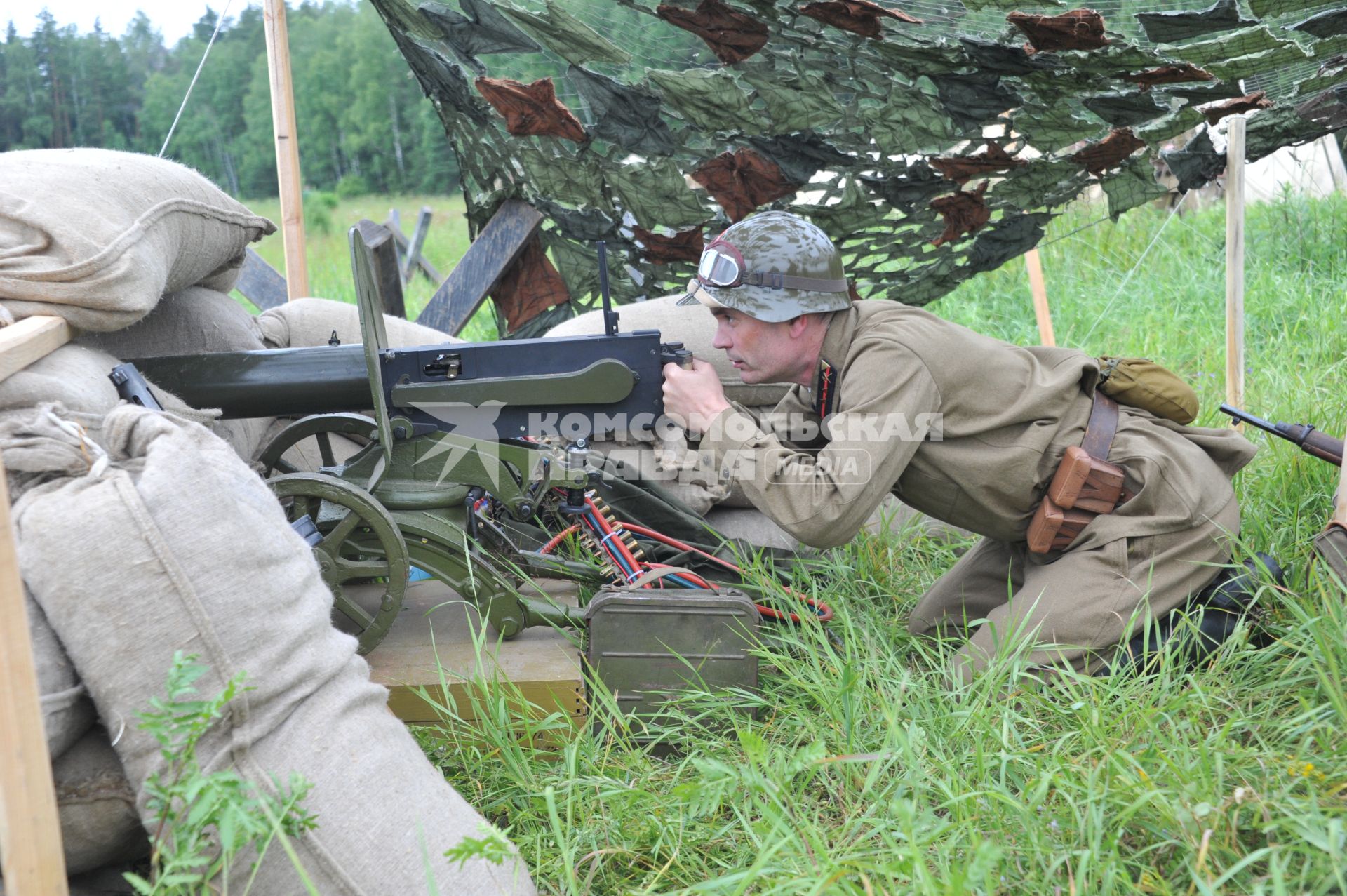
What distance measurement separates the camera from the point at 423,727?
272 cm

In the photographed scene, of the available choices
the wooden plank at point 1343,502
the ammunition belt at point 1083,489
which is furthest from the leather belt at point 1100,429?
the wooden plank at point 1343,502

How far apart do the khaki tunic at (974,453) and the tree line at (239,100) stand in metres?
11.0

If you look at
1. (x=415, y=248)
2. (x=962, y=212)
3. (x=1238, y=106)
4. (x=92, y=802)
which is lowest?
(x=92, y=802)

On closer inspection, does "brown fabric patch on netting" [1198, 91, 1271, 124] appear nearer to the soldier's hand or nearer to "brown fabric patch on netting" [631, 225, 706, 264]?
"brown fabric patch on netting" [631, 225, 706, 264]

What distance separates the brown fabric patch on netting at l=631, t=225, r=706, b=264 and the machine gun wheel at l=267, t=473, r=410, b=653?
2.07 meters

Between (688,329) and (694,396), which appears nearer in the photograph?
(694,396)

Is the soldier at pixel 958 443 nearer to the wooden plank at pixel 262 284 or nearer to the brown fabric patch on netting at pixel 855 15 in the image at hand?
the brown fabric patch on netting at pixel 855 15

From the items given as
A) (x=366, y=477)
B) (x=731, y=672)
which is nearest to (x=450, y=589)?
(x=366, y=477)

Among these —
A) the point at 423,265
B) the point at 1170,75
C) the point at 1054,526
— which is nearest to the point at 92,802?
the point at 1054,526

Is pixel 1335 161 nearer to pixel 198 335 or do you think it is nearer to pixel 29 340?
pixel 198 335

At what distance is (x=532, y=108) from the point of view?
4.12 meters

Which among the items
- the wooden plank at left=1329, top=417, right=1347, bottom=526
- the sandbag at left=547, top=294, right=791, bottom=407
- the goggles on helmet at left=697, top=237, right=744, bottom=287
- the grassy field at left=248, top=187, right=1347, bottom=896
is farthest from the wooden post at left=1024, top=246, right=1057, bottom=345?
the goggles on helmet at left=697, top=237, right=744, bottom=287

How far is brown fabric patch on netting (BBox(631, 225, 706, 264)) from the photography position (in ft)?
14.7

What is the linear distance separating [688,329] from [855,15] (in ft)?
4.20
